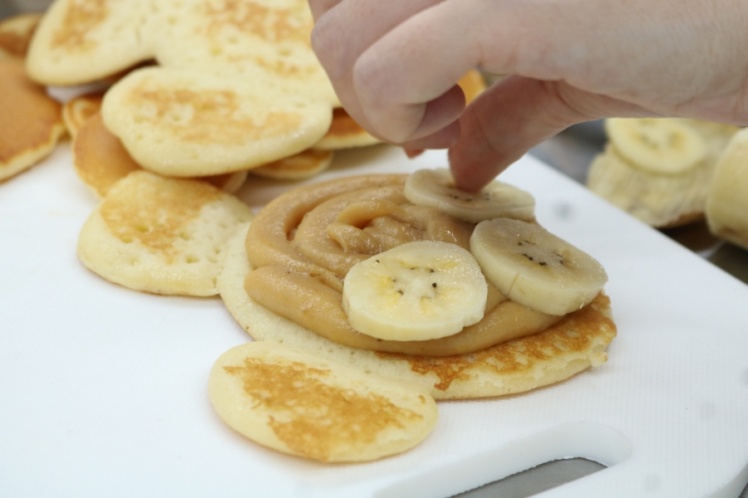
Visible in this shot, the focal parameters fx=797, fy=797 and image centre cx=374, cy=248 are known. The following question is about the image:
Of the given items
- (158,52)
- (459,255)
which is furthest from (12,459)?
(158,52)

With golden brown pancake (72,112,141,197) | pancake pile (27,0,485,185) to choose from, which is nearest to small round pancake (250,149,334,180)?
pancake pile (27,0,485,185)

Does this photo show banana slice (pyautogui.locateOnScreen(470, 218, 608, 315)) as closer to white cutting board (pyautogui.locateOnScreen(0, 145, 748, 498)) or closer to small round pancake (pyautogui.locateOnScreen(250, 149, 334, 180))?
white cutting board (pyautogui.locateOnScreen(0, 145, 748, 498))

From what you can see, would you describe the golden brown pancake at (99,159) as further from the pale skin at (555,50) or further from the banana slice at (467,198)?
the pale skin at (555,50)

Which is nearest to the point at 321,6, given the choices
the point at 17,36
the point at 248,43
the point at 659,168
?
the point at 248,43

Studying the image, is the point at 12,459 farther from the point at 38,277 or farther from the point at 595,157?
the point at 595,157

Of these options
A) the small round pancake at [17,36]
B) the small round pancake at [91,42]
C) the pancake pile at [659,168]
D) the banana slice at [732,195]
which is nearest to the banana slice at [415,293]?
the banana slice at [732,195]

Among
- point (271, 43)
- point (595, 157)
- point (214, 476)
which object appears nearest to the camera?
point (214, 476)

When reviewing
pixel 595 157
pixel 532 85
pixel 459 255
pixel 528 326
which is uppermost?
pixel 532 85

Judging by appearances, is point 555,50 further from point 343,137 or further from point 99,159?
point 99,159
